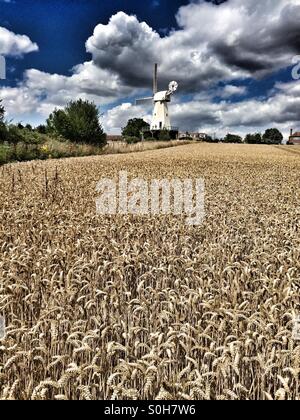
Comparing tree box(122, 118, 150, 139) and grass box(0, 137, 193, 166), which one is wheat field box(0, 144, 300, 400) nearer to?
grass box(0, 137, 193, 166)

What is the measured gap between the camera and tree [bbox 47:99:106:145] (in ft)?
171

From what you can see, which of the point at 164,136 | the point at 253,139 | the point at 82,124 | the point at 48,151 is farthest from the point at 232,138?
the point at 48,151

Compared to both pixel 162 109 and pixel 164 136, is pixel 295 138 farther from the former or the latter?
pixel 164 136

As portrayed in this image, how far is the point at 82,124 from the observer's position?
52.1 m

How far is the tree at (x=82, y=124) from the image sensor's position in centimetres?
5212

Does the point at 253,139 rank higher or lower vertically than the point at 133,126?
lower

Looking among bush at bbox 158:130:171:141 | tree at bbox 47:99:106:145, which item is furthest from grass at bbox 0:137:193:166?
bush at bbox 158:130:171:141

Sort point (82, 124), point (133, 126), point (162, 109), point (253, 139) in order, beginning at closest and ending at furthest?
point (82, 124)
point (162, 109)
point (133, 126)
point (253, 139)

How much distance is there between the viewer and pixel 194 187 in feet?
51.8

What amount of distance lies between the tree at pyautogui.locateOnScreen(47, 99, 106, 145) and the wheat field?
42.0 metres

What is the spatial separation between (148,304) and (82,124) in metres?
49.7

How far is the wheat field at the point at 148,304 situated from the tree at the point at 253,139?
384 feet

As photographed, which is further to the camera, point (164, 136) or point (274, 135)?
point (274, 135)
